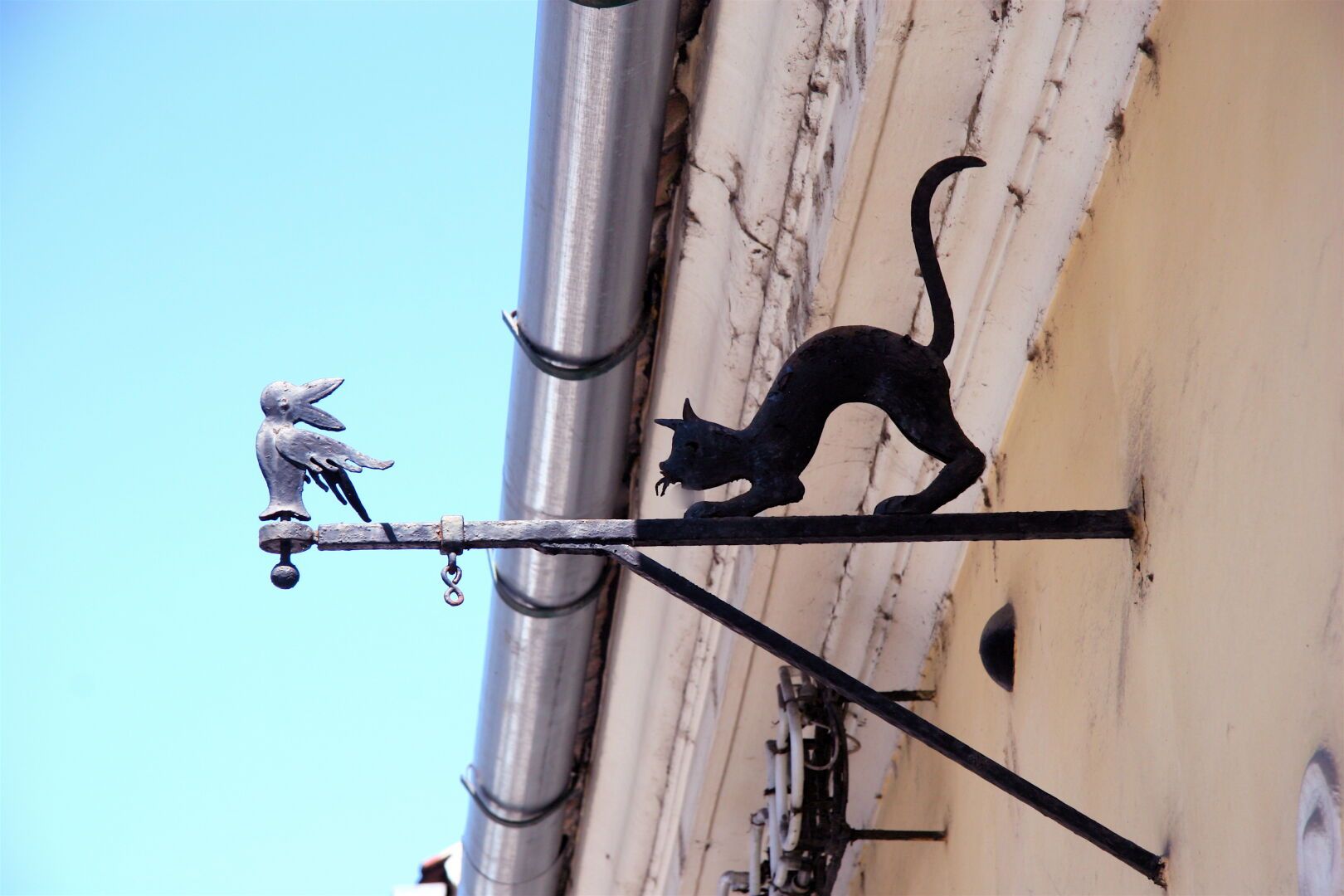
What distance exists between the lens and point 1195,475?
1765mm

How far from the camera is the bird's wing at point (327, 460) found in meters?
1.97

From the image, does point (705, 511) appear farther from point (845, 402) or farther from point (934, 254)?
point (934, 254)

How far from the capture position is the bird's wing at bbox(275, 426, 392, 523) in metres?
1.97

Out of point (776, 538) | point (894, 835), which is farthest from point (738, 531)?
point (894, 835)

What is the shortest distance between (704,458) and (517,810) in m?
2.43

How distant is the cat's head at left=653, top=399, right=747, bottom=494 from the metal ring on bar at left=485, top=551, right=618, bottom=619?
1.52 meters

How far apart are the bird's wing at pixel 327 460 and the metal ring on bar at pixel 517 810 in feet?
7.59

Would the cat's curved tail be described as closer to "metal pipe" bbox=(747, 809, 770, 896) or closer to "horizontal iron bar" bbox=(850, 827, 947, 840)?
"horizontal iron bar" bbox=(850, 827, 947, 840)

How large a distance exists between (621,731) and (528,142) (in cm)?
181

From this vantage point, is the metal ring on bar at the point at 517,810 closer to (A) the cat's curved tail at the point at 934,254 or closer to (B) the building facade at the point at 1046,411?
(B) the building facade at the point at 1046,411

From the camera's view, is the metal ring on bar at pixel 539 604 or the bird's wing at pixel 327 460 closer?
the bird's wing at pixel 327 460

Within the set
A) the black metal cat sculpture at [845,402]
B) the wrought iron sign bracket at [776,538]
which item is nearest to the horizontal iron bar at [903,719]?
the wrought iron sign bracket at [776,538]

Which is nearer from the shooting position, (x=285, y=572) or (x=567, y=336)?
(x=285, y=572)

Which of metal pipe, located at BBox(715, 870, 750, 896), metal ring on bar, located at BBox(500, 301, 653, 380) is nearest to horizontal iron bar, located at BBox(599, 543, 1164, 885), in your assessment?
metal ring on bar, located at BBox(500, 301, 653, 380)
